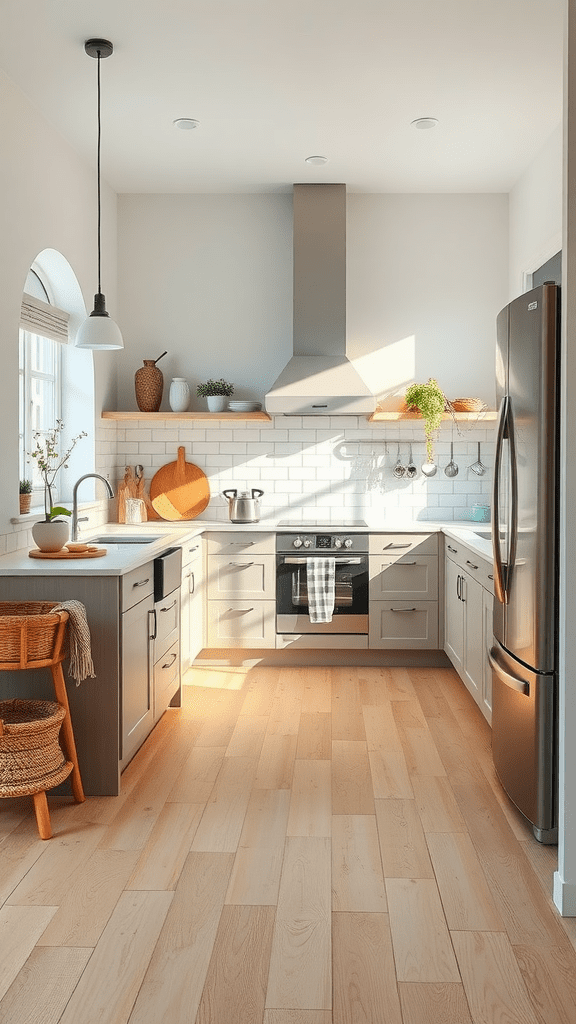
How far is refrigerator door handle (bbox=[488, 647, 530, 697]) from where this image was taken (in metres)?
3.12

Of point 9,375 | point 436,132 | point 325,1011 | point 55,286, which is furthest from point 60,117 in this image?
point 325,1011

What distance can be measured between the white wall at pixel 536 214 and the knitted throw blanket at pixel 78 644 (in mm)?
3178

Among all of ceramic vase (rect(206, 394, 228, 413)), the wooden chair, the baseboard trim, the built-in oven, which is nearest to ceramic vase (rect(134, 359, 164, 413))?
ceramic vase (rect(206, 394, 228, 413))

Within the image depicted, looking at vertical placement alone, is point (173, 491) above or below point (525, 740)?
above

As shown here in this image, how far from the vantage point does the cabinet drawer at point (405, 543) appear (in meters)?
5.54

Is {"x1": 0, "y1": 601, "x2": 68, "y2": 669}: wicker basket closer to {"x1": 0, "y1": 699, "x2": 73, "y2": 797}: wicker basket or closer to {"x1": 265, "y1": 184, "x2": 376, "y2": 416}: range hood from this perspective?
{"x1": 0, "y1": 699, "x2": 73, "y2": 797}: wicker basket

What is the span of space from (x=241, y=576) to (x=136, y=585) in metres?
1.89

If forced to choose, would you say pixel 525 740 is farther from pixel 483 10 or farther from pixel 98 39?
pixel 98 39

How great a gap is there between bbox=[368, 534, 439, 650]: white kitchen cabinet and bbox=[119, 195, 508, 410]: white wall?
3.75 ft

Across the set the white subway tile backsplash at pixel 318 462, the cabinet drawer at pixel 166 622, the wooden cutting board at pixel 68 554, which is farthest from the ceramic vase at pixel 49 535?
the white subway tile backsplash at pixel 318 462

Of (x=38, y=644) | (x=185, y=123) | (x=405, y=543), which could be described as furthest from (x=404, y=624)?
(x=185, y=123)

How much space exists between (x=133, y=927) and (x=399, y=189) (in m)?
4.89

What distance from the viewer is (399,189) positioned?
5902 mm

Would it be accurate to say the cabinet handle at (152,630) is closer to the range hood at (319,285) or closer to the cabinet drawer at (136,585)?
the cabinet drawer at (136,585)
